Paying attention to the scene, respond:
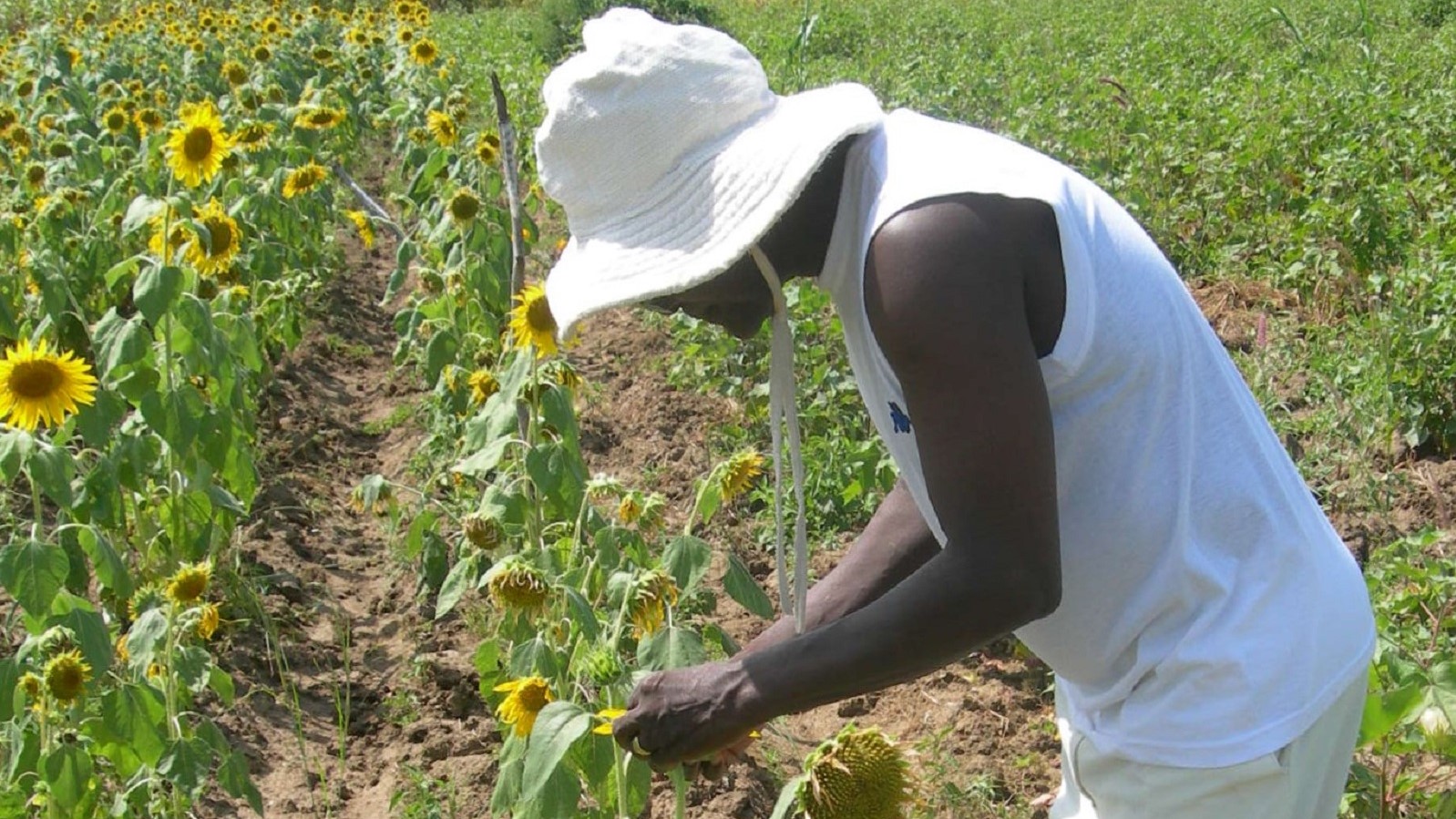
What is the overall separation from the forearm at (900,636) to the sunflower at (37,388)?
2.15 m

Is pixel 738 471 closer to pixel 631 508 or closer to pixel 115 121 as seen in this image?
pixel 631 508

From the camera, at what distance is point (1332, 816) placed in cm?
161

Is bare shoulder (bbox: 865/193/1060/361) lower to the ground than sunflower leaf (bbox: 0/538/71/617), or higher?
higher

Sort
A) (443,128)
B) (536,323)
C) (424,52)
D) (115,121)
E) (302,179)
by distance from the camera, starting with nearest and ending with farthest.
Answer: (536,323), (302,179), (443,128), (115,121), (424,52)

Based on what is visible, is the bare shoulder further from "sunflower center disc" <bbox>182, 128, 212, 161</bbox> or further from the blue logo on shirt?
"sunflower center disc" <bbox>182, 128, 212, 161</bbox>

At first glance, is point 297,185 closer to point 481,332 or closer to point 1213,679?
point 481,332

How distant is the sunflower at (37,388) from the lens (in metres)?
3.12

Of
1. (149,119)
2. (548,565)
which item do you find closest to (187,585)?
(548,565)

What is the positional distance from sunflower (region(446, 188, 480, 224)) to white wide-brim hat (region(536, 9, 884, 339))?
2.83 m

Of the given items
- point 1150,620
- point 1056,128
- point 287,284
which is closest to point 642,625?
point 1150,620

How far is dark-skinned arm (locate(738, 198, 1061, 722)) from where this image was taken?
1266 millimetres

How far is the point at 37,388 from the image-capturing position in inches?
123

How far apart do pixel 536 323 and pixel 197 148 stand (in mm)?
1905

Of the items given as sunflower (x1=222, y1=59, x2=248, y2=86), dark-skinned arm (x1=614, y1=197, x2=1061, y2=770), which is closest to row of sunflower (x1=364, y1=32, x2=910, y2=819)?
dark-skinned arm (x1=614, y1=197, x2=1061, y2=770)
